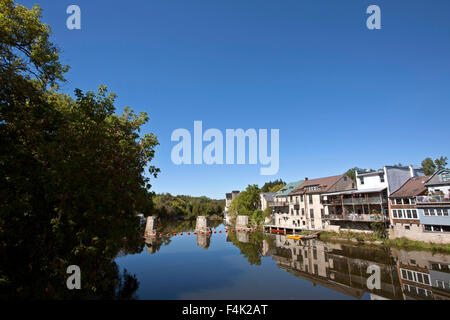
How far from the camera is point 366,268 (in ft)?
80.2

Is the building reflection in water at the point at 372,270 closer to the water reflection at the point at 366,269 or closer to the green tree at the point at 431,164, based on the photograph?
the water reflection at the point at 366,269

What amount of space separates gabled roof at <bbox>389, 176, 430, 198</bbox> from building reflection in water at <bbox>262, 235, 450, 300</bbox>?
8606 millimetres

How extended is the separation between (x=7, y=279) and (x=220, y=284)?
58.1 feet

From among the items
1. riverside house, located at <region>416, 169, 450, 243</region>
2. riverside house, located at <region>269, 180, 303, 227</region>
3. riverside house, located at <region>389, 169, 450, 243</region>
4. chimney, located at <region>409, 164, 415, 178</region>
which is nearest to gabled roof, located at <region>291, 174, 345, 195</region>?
riverside house, located at <region>269, 180, 303, 227</region>

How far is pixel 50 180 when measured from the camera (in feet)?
27.4

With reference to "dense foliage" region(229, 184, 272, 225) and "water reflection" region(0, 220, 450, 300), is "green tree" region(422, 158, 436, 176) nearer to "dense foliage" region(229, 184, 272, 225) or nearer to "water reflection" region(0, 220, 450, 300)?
"dense foliage" region(229, 184, 272, 225)

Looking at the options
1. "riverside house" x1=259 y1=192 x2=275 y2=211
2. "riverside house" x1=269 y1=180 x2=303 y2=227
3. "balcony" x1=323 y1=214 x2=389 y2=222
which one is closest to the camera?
"balcony" x1=323 y1=214 x2=389 y2=222

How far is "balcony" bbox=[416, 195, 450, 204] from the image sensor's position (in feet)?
93.9

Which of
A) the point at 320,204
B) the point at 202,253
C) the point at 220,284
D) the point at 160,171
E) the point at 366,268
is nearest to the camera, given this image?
the point at 160,171

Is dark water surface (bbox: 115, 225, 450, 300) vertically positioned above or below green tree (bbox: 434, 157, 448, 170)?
below

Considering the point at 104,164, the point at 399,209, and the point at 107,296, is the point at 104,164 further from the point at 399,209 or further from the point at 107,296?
the point at 399,209

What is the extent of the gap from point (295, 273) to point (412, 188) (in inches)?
945

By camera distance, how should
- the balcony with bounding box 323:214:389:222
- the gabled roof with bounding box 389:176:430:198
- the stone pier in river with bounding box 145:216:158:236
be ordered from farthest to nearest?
the stone pier in river with bounding box 145:216:158:236, the balcony with bounding box 323:214:389:222, the gabled roof with bounding box 389:176:430:198
